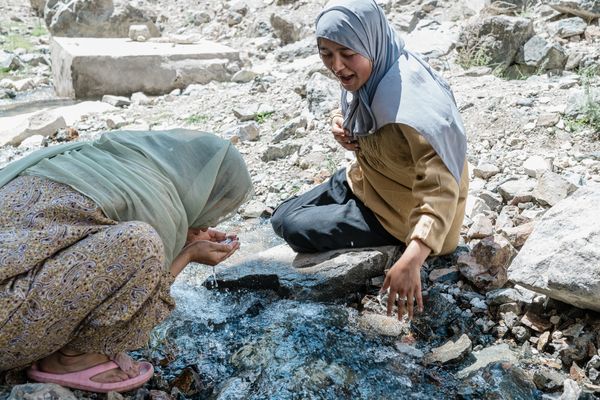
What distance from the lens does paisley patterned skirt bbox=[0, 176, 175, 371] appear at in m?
1.86

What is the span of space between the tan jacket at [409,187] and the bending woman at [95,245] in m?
0.76

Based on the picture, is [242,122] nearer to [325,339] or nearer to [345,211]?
[345,211]

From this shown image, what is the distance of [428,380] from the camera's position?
7.64ft

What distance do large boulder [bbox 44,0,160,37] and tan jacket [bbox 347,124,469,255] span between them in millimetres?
7877

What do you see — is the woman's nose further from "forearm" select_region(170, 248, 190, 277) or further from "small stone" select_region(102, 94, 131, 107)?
"small stone" select_region(102, 94, 131, 107)

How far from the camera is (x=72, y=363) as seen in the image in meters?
2.08

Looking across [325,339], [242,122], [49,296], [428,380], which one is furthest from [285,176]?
[49,296]

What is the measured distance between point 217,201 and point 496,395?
4.02ft

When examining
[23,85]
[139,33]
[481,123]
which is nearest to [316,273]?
[481,123]

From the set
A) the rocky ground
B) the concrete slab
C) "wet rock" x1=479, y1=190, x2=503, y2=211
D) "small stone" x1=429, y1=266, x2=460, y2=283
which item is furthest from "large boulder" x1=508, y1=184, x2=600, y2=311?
the concrete slab

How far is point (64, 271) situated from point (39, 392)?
0.38 metres

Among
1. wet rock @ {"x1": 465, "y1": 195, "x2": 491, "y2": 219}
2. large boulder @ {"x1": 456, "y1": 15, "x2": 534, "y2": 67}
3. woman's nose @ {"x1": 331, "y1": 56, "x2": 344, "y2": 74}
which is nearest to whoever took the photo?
woman's nose @ {"x1": 331, "y1": 56, "x2": 344, "y2": 74}

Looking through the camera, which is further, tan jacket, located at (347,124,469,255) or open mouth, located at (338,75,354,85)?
open mouth, located at (338,75,354,85)

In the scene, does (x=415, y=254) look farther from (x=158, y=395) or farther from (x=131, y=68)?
(x=131, y=68)
